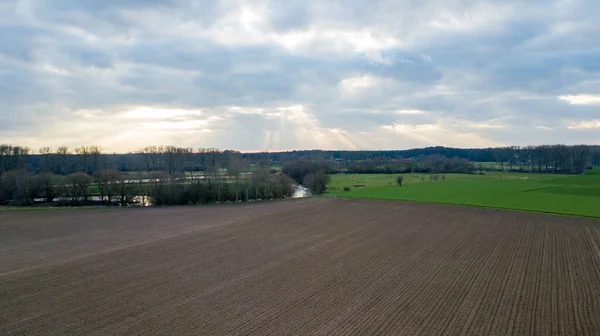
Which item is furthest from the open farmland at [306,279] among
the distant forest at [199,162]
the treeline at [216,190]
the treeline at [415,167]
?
the treeline at [415,167]

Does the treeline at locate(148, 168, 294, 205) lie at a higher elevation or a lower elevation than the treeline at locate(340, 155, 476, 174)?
lower

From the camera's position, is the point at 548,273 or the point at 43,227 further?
the point at 43,227

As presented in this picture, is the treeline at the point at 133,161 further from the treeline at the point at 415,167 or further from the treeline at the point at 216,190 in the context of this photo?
the treeline at the point at 415,167

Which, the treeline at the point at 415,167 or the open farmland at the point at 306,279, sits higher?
the treeline at the point at 415,167

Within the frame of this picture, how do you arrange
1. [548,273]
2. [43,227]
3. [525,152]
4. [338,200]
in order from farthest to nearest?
1. [525,152]
2. [338,200]
3. [43,227]
4. [548,273]

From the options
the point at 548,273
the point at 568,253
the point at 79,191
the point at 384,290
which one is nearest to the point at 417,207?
the point at 568,253

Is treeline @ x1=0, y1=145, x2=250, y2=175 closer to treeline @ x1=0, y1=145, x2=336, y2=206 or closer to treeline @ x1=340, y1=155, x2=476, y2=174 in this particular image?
treeline @ x1=0, y1=145, x2=336, y2=206

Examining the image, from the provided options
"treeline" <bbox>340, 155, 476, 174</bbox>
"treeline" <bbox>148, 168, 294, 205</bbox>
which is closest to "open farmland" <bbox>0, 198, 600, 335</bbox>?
"treeline" <bbox>148, 168, 294, 205</bbox>

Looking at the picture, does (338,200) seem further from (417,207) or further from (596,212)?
(596,212)

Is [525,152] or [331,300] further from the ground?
[525,152]
